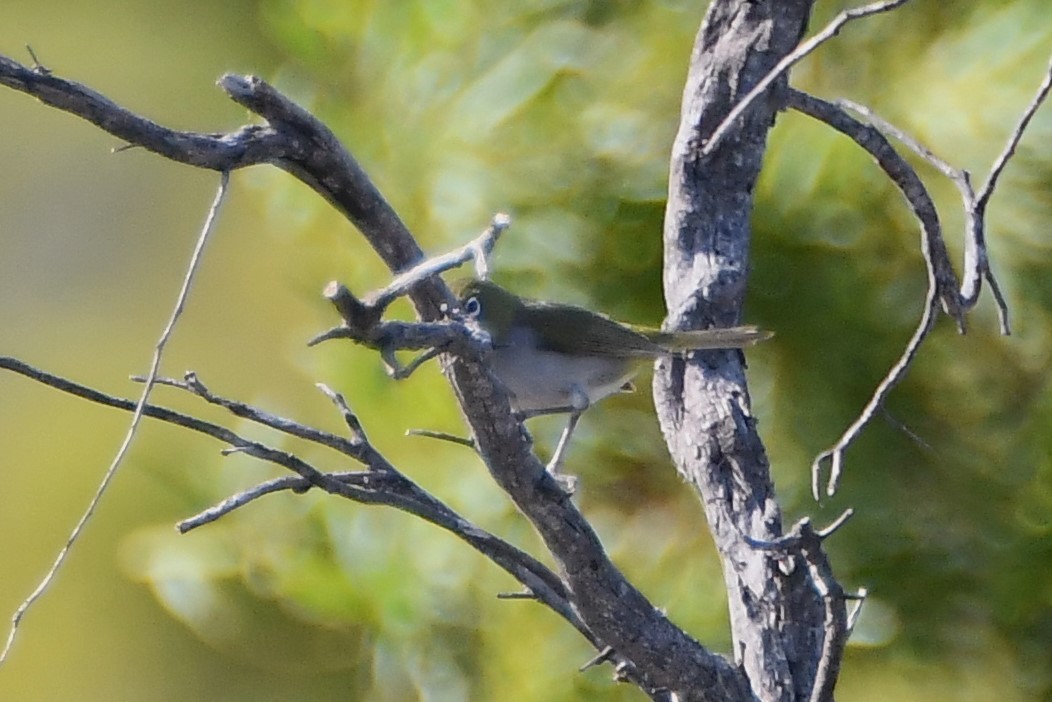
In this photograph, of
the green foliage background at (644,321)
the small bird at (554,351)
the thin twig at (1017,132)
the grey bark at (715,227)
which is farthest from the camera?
the green foliage background at (644,321)

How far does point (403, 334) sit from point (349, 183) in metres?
0.16

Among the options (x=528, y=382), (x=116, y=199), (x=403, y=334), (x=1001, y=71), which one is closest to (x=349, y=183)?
(x=403, y=334)

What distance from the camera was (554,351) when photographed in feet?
4.30

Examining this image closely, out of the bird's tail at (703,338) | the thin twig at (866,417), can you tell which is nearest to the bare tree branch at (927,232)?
the thin twig at (866,417)

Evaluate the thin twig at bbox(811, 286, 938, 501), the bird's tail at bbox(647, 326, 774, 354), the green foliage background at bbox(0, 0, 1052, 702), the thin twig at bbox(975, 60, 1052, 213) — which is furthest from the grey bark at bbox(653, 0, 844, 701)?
the green foliage background at bbox(0, 0, 1052, 702)

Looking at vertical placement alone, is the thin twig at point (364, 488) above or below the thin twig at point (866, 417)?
below

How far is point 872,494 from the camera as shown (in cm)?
171

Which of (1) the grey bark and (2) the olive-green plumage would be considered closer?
(1) the grey bark

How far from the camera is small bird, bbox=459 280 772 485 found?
1275 mm

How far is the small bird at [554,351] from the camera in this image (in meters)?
1.28

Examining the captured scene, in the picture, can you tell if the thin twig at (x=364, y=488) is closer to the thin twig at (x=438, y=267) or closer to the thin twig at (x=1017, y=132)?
the thin twig at (x=438, y=267)

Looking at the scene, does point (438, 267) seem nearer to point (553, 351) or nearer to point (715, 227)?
point (715, 227)

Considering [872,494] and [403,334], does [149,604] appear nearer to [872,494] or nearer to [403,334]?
[872,494]

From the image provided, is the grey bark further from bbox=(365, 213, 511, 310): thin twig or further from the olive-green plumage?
bbox=(365, 213, 511, 310): thin twig
